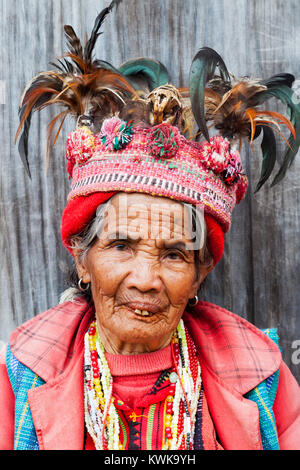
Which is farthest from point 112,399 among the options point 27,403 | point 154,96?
point 154,96

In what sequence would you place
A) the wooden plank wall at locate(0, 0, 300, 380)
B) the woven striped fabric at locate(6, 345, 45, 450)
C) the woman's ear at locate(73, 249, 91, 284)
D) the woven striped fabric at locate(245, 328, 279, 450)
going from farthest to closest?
the wooden plank wall at locate(0, 0, 300, 380), the woman's ear at locate(73, 249, 91, 284), the woven striped fabric at locate(245, 328, 279, 450), the woven striped fabric at locate(6, 345, 45, 450)

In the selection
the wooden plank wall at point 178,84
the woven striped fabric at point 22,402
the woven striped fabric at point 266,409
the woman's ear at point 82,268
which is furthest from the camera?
the wooden plank wall at point 178,84

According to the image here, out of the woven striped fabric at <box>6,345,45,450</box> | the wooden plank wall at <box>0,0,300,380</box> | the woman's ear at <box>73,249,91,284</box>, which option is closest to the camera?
the woven striped fabric at <box>6,345,45,450</box>

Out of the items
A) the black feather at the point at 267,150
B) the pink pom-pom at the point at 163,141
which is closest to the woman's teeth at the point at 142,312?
the pink pom-pom at the point at 163,141

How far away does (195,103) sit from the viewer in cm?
170

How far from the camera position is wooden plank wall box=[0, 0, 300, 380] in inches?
85.4

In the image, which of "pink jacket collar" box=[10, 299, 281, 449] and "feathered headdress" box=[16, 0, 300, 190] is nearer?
"pink jacket collar" box=[10, 299, 281, 449]

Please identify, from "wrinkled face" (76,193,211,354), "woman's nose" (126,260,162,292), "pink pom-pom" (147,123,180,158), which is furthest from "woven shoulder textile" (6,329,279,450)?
"pink pom-pom" (147,123,180,158)

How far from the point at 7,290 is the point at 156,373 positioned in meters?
0.96

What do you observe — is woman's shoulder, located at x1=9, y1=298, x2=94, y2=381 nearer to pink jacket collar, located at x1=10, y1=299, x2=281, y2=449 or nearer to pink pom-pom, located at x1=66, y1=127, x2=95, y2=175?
pink jacket collar, located at x1=10, y1=299, x2=281, y2=449

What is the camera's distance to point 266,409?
5.74ft

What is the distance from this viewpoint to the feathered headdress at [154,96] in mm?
1753

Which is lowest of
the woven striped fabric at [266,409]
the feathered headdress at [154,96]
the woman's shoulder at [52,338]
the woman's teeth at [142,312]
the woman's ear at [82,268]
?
the woven striped fabric at [266,409]

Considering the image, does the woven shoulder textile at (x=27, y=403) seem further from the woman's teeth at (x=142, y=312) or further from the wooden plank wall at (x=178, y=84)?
the wooden plank wall at (x=178, y=84)
